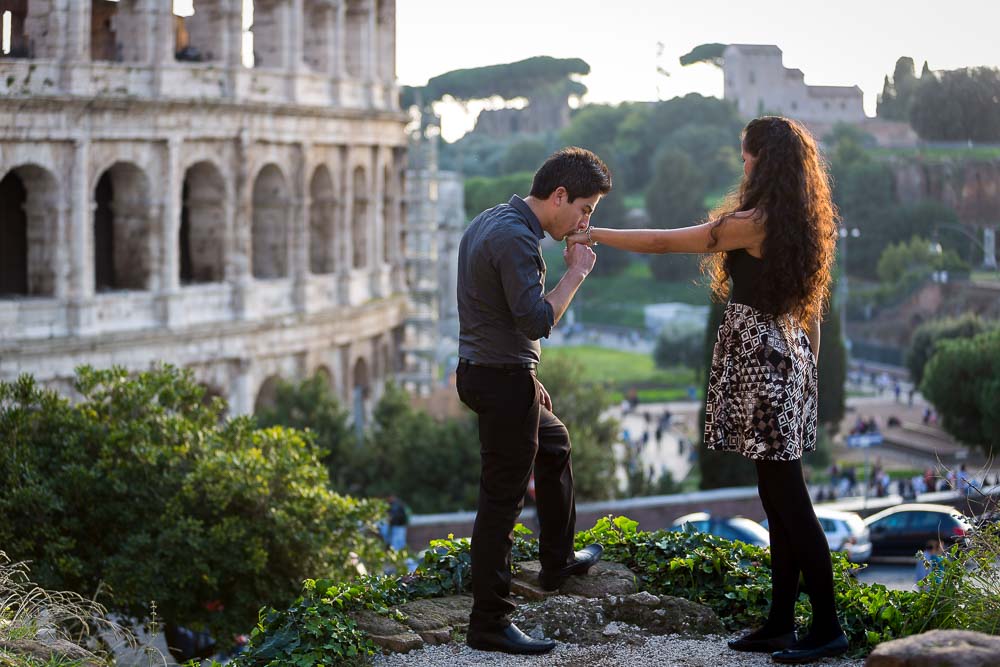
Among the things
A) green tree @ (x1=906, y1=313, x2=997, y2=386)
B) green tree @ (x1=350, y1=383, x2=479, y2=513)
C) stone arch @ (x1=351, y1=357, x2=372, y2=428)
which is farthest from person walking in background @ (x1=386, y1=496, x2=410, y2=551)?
green tree @ (x1=906, y1=313, x2=997, y2=386)

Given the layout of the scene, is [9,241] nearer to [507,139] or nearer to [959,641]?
[959,641]

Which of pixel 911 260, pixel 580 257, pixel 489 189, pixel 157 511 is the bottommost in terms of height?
pixel 911 260

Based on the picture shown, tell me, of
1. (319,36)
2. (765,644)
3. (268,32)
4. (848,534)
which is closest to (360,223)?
(319,36)

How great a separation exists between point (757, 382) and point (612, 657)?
1439 mm

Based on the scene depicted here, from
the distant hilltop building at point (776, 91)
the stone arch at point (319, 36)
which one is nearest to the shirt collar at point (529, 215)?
the stone arch at point (319, 36)

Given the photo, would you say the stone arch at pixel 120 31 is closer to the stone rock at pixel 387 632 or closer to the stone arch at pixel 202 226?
the stone arch at pixel 202 226

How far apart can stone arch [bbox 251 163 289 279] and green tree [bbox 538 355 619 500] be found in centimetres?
617

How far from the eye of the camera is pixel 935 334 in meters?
55.7

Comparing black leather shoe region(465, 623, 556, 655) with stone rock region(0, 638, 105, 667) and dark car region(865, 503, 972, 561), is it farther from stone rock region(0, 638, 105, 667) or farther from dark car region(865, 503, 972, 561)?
dark car region(865, 503, 972, 561)

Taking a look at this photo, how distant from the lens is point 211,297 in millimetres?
32625

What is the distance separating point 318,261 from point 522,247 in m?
30.0

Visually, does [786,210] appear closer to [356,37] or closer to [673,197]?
[356,37]

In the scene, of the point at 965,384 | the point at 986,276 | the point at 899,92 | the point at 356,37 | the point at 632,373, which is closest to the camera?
the point at 356,37

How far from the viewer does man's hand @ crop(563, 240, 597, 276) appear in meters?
7.86
